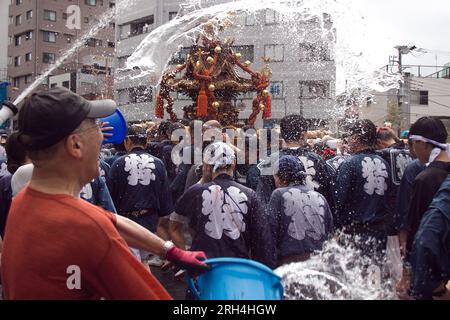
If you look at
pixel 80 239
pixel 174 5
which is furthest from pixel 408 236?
pixel 174 5

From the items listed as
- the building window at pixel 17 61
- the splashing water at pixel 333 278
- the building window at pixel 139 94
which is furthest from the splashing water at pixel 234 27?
the building window at pixel 17 61

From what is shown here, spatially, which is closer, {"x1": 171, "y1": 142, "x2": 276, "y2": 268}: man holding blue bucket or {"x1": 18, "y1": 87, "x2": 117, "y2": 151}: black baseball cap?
{"x1": 18, "y1": 87, "x2": 117, "y2": 151}: black baseball cap

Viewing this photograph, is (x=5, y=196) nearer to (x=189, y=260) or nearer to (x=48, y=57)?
(x=189, y=260)

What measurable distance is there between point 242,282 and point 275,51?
1184 inches

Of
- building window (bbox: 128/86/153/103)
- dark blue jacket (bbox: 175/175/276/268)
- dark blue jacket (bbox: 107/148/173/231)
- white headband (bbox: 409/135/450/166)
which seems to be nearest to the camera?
white headband (bbox: 409/135/450/166)

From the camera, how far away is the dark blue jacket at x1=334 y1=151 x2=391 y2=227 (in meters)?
4.93

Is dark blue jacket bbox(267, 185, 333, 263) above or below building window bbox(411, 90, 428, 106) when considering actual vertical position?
below

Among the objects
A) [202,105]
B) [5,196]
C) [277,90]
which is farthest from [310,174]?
[277,90]

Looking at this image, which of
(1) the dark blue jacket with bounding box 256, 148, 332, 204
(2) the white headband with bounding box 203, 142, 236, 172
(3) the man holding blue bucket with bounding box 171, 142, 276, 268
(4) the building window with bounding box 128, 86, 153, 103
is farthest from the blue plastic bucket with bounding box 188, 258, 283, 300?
(4) the building window with bounding box 128, 86, 153, 103

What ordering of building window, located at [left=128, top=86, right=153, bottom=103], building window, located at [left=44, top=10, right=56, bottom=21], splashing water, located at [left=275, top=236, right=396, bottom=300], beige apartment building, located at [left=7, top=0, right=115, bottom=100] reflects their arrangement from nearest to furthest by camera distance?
splashing water, located at [left=275, top=236, right=396, bottom=300]
building window, located at [left=128, top=86, right=153, bottom=103]
beige apartment building, located at [left=7, top=0, right=115, bottom=100]
building window, located at [left=44, top=10, right=56, bottom=21]

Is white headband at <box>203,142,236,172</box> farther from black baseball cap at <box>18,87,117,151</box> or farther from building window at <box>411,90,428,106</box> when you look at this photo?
building window at <box>411,90,428,106</box>

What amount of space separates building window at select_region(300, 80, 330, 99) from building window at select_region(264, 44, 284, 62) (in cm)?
236

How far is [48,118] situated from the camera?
1.66m
